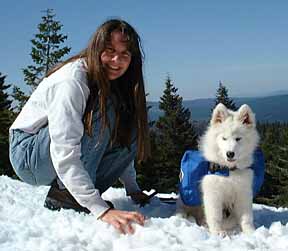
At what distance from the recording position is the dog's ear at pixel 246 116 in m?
4.20

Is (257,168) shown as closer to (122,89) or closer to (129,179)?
(129,179)

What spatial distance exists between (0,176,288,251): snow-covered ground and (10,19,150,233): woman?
0.45ft

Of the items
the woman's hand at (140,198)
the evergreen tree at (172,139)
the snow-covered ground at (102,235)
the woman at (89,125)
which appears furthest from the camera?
the evergreen tree at (172,139)

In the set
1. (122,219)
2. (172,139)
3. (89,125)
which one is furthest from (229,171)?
(172,139)

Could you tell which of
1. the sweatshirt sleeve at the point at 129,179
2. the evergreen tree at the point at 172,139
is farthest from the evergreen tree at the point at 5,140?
the sweatshirt sleeve at the point at 129,179

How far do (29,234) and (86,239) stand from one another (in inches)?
18.1

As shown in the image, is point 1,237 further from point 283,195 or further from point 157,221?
point 283,195

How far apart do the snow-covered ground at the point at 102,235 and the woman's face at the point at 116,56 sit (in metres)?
1.27

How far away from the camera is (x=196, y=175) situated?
4184mm

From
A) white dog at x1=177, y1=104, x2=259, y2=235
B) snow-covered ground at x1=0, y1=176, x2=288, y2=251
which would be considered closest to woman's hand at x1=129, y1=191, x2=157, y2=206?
white dog at x1=177, y1=104, x2=259, y2=235

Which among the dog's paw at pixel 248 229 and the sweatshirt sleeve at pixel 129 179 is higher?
the sweatshirt sleeve at pixel 129 179

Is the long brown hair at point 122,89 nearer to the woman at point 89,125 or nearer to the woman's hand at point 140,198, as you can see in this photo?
the woman at point 89,125

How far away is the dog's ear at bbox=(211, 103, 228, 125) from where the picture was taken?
4.23 metres

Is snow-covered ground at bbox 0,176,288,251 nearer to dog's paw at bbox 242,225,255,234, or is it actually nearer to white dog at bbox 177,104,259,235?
dog's paw at bbox 242,225,255,234
